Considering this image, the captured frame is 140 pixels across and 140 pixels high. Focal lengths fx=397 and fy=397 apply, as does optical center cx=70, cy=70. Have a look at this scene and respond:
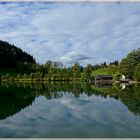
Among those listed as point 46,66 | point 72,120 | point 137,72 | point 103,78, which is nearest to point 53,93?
point 103,78

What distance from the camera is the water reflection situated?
628 cm

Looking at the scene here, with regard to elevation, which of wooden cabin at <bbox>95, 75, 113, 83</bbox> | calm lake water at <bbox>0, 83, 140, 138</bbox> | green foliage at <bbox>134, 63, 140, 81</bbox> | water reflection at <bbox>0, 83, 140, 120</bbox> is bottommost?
calm lake water at <bbox>0, 83, 140, 138</bbox>

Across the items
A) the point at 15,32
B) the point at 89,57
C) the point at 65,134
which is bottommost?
the point at 65,134

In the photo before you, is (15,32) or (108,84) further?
(108,84)

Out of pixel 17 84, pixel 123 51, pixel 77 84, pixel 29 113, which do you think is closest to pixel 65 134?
pixel 29 113

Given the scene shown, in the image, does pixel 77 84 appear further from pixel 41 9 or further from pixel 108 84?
pixel 41 9

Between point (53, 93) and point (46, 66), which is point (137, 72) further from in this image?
point (46, 66)

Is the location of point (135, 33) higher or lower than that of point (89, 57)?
higher

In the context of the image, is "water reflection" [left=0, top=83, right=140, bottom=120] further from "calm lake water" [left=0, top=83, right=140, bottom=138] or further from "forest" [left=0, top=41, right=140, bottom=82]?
"forest" [left=0, top=41, right=140, bottom=82]

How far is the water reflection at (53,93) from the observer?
628 centimetres

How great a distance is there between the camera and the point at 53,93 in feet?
28.5

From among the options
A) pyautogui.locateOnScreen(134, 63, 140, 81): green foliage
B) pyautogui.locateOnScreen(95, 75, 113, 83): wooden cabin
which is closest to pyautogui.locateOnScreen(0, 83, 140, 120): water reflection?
pyautogui.locateOnScreen(95, 75, 113, 83): wooden cabin

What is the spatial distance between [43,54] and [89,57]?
72 cm

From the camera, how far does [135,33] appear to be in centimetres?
620
